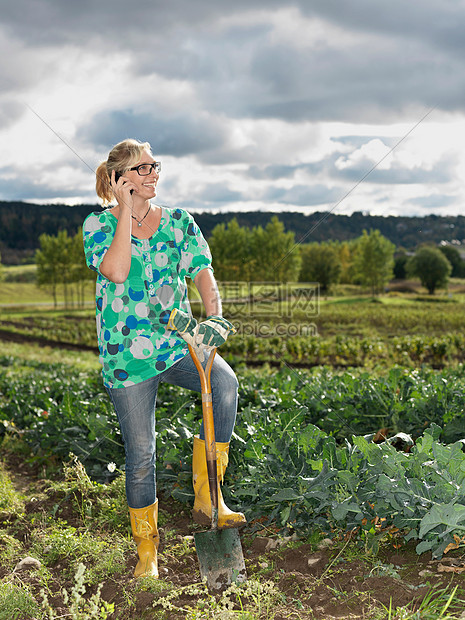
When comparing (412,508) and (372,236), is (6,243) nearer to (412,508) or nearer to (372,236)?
(372,236)

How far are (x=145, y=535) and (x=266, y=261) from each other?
33.6 m

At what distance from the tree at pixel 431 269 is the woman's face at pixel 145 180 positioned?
2322 inches

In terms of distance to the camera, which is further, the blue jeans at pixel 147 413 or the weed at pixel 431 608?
the blue jeans at pixel 147 413

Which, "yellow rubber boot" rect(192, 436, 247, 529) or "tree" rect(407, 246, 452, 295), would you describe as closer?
"yellow rubber boot" rect(192, 436, 247, 529)

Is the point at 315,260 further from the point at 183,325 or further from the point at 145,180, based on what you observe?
the point at 183,325

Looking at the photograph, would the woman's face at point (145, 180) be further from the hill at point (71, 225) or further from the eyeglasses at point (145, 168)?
the hill at point (71, 225)

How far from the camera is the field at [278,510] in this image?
2.27 m

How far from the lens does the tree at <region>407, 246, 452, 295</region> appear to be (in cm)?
5691

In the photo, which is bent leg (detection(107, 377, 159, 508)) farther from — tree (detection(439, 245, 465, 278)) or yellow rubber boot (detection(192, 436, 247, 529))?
tree (detection(439, 245, 465, 278))

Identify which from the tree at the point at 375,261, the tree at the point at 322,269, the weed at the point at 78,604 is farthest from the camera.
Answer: the tree at the point at 322,269

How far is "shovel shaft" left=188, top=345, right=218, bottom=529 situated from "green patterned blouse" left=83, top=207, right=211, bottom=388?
167 mm

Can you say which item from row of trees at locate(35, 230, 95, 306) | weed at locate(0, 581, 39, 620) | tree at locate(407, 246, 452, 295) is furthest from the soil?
tree at locate(407, 246, 452, 295)

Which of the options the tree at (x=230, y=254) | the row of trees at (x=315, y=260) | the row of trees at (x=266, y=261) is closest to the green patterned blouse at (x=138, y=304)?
the row of trees at (x=315, y=260)

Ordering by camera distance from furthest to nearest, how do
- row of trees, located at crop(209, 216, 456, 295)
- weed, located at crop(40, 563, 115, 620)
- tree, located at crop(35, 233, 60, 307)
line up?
tree, located at crop(35, 233, 60, 307)
row of trees, located at crop(209, 216, 456, 295)
weed, located at crop(40, 563, 115, 620)
